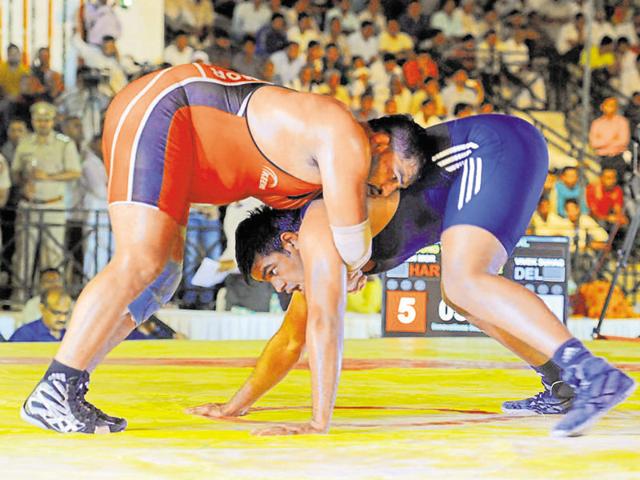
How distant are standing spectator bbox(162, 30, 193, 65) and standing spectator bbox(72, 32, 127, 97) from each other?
66 cm

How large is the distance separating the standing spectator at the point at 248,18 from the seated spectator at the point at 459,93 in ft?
5.24

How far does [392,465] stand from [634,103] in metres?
8.08

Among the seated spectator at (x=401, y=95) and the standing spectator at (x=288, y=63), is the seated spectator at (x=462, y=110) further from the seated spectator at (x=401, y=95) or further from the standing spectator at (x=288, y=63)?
the standing spectator at (x=288, y=63)

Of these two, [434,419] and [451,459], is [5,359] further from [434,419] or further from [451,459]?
[451,459]

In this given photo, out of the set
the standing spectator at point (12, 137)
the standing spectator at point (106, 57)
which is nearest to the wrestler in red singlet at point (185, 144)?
the standing spectator at point (12, 137)

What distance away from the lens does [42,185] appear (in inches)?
283

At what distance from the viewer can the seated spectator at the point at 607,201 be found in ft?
26.9

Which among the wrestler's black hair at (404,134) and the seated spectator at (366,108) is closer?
the wrestler's black hair at (404,134)

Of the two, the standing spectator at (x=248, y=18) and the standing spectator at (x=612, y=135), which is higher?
the standing spectator at (x=248, y=18)

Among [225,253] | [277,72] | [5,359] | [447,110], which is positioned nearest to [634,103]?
[447,110]

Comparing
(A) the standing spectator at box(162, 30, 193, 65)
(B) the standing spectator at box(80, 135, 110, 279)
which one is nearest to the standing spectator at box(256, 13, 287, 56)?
(A) the standing spectator at box(162, 30, 193, 65)

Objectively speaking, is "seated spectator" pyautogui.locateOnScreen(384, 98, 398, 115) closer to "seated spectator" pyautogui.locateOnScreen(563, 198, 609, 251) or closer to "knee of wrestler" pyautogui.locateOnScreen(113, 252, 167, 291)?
"seated spectator" pyautogui.locateOnScreen(563, 198, 609, 251)

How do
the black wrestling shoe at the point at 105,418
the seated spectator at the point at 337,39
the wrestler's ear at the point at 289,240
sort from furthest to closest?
1. the seated spectator at the point at 337,39
2. the wrestler's ear at the point at 289,240
3. the black wrestling shoe at the point at 105,418

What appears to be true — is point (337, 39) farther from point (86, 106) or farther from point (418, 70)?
point (86, 106)
